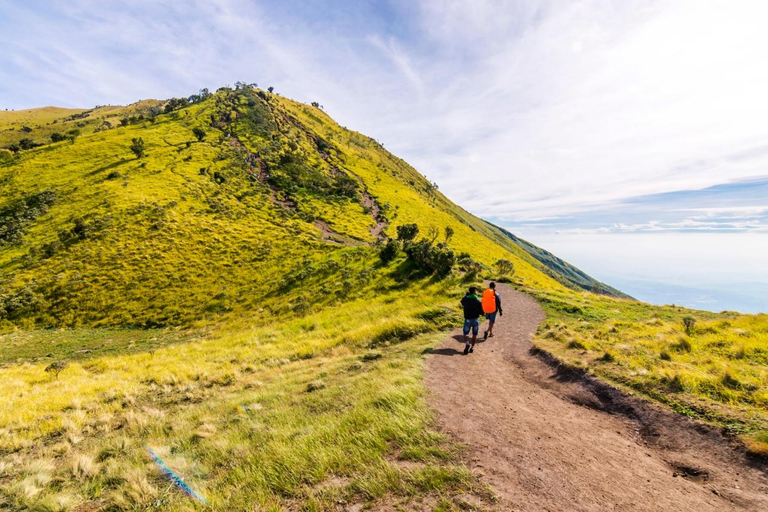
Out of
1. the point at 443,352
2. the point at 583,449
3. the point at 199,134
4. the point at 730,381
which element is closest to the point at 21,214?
the point at 199,134

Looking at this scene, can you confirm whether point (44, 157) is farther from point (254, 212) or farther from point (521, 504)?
point (521, 504)

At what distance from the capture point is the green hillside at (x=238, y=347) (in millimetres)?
5781

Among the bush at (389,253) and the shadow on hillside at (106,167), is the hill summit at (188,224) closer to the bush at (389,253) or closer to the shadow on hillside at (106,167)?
the shadow on hillside at (106,167)

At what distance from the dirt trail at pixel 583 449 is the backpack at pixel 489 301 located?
447 centimetres

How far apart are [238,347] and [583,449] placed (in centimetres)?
1892

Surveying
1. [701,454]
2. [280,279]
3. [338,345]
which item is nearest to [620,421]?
[701,454]

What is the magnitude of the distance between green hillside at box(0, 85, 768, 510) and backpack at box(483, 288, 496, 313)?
281cm

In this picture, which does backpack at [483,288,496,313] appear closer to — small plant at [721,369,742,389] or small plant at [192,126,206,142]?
small plant at [721,369,742,389]

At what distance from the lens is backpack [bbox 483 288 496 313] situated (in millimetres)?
14797

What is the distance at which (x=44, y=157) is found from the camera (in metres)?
63.7

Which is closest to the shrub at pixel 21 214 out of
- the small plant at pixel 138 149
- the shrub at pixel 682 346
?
the small plant at pixel 138 149

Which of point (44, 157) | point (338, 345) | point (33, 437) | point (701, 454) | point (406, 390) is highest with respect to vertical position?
point (44, 157)

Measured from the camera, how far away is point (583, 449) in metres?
6.31

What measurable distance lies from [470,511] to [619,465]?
373 centimetres
